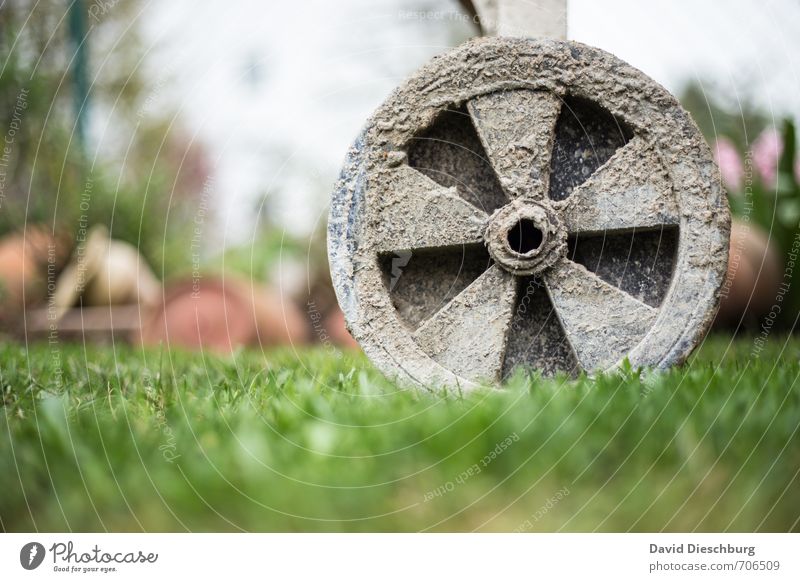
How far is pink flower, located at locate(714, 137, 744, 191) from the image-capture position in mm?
→ 5776

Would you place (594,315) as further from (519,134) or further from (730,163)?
(730,163)

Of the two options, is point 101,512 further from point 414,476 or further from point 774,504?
point 774,504

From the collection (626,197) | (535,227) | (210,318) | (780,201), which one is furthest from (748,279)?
(210,318)

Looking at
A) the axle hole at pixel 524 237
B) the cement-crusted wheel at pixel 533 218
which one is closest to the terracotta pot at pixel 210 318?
the cement-crusted wheel at pixel 533 218

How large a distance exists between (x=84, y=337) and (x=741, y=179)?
195 inches

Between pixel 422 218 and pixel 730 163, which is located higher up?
pixel 730 163

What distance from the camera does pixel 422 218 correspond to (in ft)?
7.41

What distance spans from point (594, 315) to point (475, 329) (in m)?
0.37

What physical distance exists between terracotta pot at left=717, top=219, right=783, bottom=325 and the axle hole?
2.72 m

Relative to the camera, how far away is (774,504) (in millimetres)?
1494

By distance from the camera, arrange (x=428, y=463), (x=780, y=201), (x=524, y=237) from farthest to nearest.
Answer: (x=780, y=201) → (x=524, y=237) → (x=428, y=463)

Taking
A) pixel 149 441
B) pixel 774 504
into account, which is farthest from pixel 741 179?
pixel 149 441

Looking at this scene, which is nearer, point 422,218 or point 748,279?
point 422,218
